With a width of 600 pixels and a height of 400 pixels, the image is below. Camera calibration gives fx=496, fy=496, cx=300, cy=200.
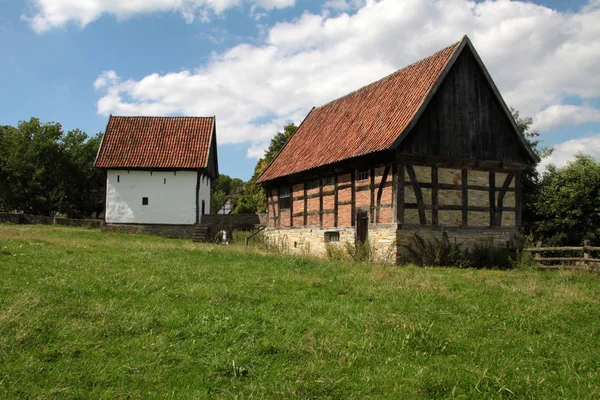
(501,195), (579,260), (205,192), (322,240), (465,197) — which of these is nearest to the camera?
(579,260)

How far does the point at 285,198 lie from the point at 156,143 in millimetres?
11929

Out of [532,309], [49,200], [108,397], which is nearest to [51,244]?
[108,397]

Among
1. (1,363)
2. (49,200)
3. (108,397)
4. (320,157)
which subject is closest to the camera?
(108,397)

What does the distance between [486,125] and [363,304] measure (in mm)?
11991

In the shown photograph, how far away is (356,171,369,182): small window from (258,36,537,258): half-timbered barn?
41 mm

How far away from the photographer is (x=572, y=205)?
22984 mm

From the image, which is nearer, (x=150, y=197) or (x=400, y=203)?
(x=400, y=203)

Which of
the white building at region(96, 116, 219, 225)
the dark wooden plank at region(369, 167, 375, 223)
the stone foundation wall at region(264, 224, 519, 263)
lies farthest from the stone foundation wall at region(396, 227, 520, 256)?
the white building at region(96, 116, 219, 225)

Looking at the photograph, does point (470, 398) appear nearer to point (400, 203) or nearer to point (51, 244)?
point (400, 203)

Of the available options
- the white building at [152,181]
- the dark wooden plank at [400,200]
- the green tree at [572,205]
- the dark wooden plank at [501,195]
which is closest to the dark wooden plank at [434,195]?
the dark wooden plank at [400,200]

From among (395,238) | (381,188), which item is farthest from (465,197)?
(395,238)

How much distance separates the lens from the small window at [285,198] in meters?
23.5

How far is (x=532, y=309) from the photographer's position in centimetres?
871

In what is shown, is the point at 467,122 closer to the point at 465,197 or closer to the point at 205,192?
the point at 465,197
